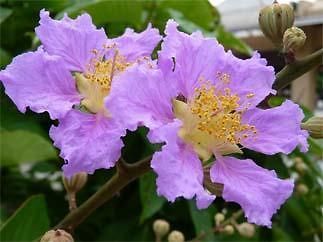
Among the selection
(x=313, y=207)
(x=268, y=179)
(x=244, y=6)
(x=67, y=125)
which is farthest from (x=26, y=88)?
(x=244, y=6)

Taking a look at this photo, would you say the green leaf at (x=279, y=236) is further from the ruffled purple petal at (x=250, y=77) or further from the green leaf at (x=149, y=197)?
the ruffled purple petal at (x=250, y=77)

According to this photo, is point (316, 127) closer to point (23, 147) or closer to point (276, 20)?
point (276, 20)

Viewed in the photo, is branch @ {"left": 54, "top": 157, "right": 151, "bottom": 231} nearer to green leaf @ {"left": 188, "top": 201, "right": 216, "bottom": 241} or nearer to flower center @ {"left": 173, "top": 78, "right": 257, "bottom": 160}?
flower center @ {"left": 173, "top": 78, "right": 257, "bottom": 160}

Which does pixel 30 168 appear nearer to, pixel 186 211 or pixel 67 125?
pixel 186 211

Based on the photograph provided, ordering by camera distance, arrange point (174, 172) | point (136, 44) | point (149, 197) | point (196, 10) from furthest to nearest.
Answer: point (196, 10)
point (149, 197)
point (136, 44)
point (174, 172)

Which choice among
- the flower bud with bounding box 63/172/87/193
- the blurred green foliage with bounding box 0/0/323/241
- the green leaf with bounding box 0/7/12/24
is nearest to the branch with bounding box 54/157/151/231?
the flower bud with bounding box 63/172/87/193

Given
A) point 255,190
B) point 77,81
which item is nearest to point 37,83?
point 77,81
